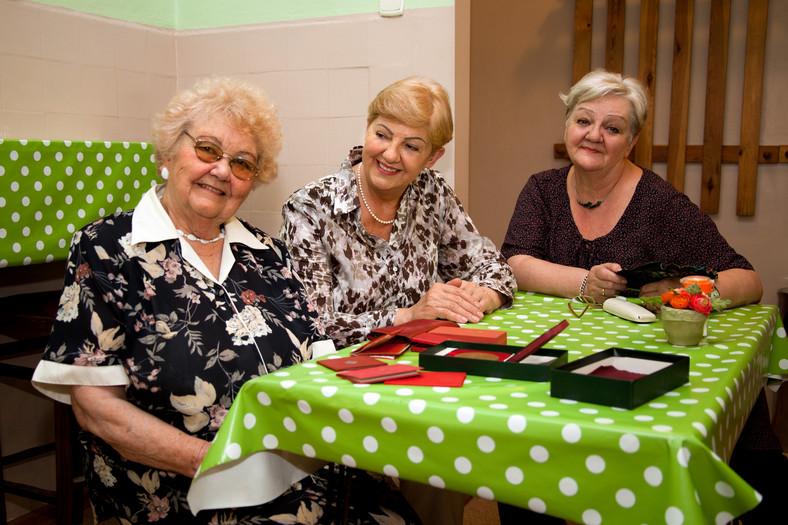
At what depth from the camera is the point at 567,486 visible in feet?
3.19

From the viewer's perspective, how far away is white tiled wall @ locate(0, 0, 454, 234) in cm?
279

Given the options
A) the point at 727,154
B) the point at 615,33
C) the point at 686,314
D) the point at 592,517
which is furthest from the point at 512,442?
the point at 615,33

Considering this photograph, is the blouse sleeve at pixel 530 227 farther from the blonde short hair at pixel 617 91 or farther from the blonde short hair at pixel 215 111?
the blonde short hair at pixel 215 111

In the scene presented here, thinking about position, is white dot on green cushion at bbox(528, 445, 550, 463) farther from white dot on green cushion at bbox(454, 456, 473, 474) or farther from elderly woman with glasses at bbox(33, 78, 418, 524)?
elderly woman with glasses at bbox(33, 78, 418, 524)

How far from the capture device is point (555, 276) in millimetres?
2211

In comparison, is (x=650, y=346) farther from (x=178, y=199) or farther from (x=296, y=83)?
(x=296, y=83)

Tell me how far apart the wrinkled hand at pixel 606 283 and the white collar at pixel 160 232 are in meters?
1.08

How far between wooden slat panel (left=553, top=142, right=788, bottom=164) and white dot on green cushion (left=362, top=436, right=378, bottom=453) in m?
3.49

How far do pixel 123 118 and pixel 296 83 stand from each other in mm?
860

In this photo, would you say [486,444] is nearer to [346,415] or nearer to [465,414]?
[465,414]

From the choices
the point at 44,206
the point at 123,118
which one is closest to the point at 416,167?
the point at 44,206

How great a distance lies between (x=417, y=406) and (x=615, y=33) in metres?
3.65

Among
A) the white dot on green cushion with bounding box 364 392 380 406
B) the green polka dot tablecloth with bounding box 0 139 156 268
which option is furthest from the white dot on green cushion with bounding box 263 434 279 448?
the green polka dot tablecloth with bounding box 0 139 156 268

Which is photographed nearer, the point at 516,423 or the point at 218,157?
the point at 516,423
